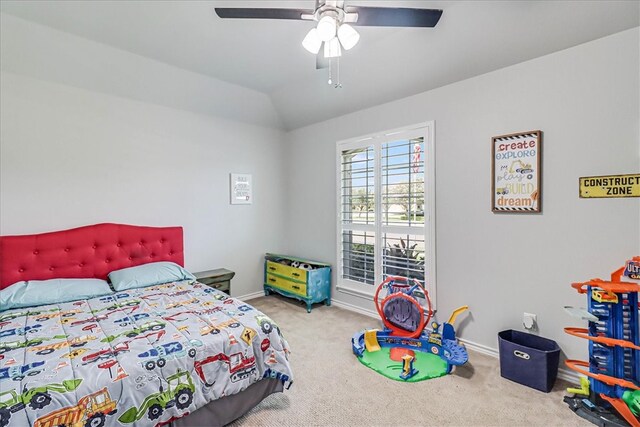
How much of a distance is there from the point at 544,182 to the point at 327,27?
2.04 metres

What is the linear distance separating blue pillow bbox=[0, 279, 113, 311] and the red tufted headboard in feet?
0.81

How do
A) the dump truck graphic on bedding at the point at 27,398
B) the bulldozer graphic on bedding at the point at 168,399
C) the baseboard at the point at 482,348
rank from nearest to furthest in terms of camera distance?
the dump truck graphic on bedding at the point at 27,398, the bulldozer graphic on bedding at the point at 168,399, the baseboard at the point at 482,348

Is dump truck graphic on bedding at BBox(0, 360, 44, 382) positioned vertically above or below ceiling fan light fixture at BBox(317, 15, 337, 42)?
below

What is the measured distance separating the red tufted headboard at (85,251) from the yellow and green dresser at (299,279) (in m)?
1.27

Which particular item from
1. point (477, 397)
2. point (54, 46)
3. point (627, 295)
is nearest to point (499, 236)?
Answer: point (627, 295)

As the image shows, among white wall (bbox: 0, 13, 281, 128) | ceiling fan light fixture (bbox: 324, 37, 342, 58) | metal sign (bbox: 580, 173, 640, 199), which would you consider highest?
white wall (bbox: 0, 13, 281, 128)

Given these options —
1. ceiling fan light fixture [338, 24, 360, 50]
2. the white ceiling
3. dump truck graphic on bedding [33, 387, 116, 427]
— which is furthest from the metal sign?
dump truck graphic on bedding [33, 387, 116, 427]

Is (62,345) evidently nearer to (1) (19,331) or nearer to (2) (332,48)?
(1) (19,331)

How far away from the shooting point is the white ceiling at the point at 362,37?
6.88 feet

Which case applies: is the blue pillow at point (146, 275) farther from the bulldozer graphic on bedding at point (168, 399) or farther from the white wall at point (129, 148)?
the bulldozer graphic on bedding at point (168, 399)

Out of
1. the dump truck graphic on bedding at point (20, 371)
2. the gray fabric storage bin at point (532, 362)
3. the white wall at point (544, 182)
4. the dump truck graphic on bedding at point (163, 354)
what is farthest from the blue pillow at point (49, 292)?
the gray fabric storage bin at point (532, 362)

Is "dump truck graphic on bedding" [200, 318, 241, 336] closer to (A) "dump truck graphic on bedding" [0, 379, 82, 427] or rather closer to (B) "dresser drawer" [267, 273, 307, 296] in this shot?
(A) "dump truck graphic on bedding" [0, 379, 82, 427]

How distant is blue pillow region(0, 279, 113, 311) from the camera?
228 centimetres

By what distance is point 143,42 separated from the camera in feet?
8.77
